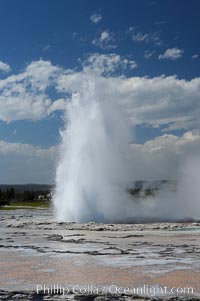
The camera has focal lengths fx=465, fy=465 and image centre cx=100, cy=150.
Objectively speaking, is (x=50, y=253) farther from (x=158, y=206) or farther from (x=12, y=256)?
(x=158, y=206)

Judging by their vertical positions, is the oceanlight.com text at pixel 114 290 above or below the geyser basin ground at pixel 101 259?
below

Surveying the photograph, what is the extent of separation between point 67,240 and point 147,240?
12.4 feet

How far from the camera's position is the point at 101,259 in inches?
619

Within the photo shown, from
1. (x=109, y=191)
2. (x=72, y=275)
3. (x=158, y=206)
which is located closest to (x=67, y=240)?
(x=72, y=275)

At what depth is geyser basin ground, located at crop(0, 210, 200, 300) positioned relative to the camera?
473 inches

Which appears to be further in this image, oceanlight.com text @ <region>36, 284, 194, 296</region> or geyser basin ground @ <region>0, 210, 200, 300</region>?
geyser basin ground @ <region>0, 210, 200, 300</region>

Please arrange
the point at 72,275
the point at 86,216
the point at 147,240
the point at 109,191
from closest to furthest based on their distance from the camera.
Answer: the point at 72,275
the point at 147,240
the point at 86,216
the point at 109,191

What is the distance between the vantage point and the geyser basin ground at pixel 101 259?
1202cm

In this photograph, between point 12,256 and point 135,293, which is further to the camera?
point 12,256

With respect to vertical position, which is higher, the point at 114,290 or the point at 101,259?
the point at 101,259

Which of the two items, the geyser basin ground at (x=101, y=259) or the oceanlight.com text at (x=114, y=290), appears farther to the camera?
the geyser basin ground at (x=101, y=259)

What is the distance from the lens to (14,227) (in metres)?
31.5

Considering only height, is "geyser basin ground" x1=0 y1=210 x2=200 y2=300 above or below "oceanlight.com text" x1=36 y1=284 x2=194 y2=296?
above

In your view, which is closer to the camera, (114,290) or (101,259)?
(114,290)
